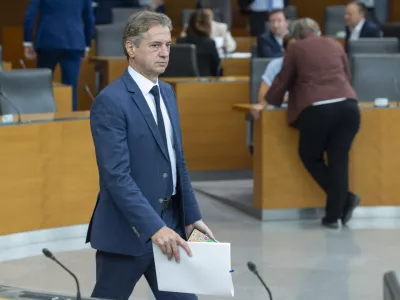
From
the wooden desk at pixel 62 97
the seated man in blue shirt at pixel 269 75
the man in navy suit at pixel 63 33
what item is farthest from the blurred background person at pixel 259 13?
the seated man in blue shirt at pixel 269 75

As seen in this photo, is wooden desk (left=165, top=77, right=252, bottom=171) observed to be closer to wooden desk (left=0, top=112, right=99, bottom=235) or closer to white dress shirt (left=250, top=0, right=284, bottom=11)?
wooden desk (left=0, top=112, right=99, bottom=235)

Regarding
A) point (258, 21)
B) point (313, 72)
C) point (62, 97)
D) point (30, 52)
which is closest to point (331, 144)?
point (313, 72)

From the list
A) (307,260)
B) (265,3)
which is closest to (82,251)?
(307,260)

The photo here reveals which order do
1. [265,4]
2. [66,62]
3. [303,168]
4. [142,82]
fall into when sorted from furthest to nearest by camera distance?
1. [265,4]
2. [66,62]
3. [303,168]
4. [142,82]

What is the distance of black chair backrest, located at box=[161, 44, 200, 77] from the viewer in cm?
1037

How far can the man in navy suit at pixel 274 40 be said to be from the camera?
10.8 meters

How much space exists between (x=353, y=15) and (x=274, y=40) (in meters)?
1.56

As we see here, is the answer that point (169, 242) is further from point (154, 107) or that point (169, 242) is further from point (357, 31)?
point (357, 31)

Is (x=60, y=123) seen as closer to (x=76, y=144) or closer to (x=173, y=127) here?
(x=76, y=144)

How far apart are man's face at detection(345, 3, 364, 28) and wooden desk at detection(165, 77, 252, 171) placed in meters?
2.67

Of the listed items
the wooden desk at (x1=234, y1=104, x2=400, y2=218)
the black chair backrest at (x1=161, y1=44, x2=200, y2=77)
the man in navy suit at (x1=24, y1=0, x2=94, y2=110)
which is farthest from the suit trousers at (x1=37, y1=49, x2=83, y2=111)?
the wooden desk at (x1=234, y1=104, x2=400, y2=218)

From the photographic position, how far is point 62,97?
9227 mm

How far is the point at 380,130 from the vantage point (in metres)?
7.82

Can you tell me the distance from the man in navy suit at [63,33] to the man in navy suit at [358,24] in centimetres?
317
